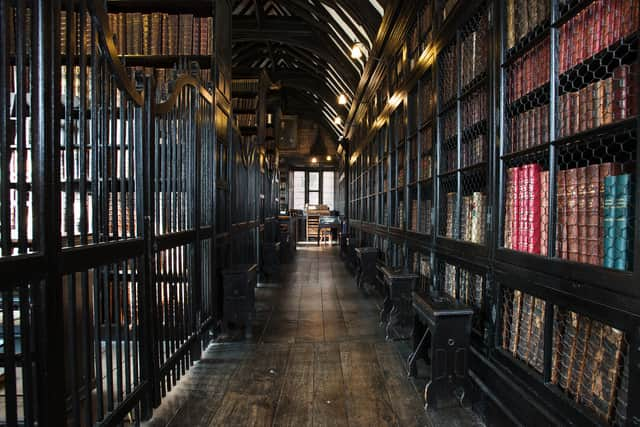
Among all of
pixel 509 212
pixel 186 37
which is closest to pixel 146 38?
pixel 186 37

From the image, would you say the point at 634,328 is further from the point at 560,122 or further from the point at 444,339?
the point at 444,339

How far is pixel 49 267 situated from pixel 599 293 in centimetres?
175

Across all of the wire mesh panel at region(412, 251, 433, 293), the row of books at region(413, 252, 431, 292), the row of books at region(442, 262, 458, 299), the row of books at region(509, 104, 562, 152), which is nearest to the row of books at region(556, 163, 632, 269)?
the row of books at region(509, 104, 562, 152)

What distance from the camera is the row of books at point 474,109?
2.24 metres

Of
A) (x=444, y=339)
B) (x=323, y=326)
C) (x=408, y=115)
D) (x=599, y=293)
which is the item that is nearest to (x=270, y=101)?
(x=408, y=115)

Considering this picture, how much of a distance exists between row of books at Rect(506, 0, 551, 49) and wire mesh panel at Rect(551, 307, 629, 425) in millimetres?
1228

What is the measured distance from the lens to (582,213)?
1.42 meters

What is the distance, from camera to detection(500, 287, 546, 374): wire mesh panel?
1.70 meters

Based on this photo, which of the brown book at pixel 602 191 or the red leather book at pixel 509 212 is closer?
the brown book at pixel 602 191

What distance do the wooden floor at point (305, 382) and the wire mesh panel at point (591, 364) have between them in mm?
695

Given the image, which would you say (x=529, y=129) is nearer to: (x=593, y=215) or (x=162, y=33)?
(x=593, y=215)

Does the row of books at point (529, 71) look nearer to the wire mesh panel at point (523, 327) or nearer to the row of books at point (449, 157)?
the row of books at point (449, 157)

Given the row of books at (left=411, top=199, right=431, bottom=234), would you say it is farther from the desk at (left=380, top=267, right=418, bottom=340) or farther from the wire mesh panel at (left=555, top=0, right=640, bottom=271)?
the wire mesh panel at (left=555, top=0, right=640, bottom=271)

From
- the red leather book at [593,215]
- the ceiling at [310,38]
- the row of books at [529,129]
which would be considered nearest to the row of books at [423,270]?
the row of books at [529,129]
